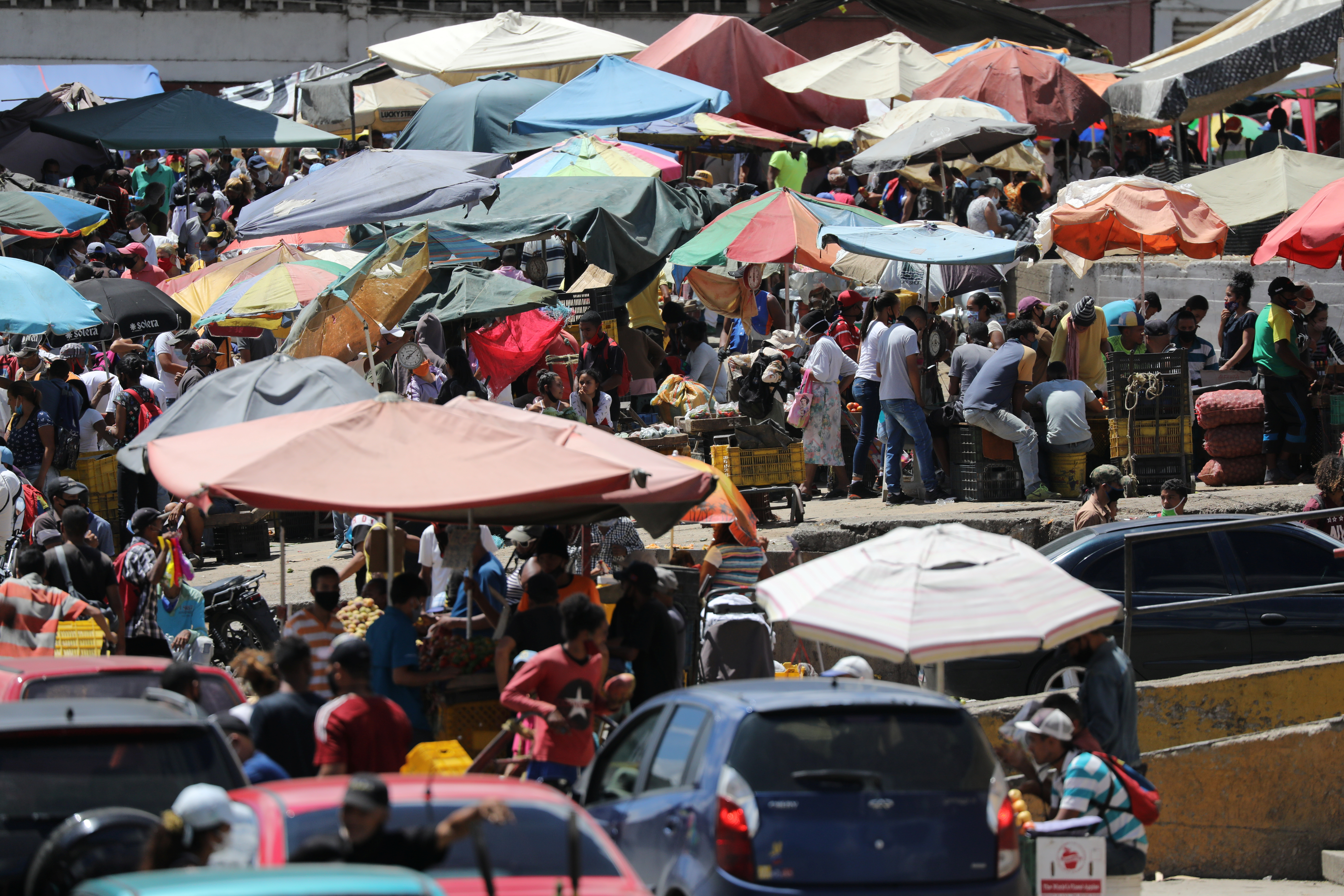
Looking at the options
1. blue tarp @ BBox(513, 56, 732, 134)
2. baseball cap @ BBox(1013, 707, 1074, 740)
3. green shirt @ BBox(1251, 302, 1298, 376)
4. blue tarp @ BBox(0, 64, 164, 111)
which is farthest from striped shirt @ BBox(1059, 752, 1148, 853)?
blue tarp @ BBox(0, 64, 164, 111)

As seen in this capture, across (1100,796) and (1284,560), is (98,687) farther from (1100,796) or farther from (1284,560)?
(1284,560)

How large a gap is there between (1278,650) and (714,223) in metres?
8.01

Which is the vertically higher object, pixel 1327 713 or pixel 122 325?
pixel 122 325

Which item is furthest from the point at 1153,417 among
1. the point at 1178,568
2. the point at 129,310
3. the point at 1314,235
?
the point at 129,310

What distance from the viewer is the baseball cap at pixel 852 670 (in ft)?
23.6

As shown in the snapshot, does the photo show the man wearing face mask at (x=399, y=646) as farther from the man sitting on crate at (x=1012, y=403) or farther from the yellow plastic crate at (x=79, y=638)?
the man sitting on crate at (x=1012, y=403)

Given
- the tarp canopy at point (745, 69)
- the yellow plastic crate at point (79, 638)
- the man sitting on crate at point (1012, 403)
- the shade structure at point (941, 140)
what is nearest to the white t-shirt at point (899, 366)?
the man sitting on crate at point (1012, 403)

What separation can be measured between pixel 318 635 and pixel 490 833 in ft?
11.8

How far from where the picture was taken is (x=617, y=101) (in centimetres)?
2117

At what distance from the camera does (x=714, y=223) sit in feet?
54.3

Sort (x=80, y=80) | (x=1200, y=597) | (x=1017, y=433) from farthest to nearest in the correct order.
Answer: (x=80, y=80)
(x=1017, y=433)
(x=1200, y=597)

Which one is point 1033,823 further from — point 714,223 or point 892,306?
point 714,223

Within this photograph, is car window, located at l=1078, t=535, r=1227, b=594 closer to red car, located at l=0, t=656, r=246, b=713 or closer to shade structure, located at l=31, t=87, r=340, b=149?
red car, located at l=0, t=656, r=246, b=713

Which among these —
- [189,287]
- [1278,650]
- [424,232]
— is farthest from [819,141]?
[1278,650]
